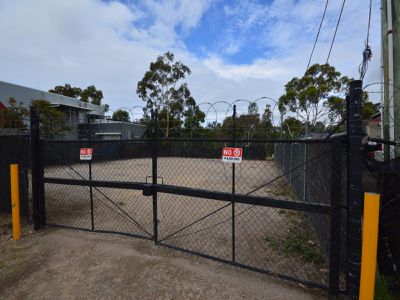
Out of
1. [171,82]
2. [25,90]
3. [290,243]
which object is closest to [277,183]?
[290,243]

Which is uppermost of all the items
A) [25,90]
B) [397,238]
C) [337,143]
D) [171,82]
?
[171,82]

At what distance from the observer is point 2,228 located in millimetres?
4707

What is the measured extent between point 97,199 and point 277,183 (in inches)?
275

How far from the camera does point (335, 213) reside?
259cm

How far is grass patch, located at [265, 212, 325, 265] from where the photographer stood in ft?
12.0

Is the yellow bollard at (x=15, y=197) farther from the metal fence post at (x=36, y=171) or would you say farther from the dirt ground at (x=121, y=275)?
the metal fence post at (x=36, y=171)

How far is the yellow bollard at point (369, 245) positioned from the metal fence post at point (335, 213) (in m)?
0.46

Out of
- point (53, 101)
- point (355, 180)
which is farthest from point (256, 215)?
point (53, 101)

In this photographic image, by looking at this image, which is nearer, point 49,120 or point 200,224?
point 200,224

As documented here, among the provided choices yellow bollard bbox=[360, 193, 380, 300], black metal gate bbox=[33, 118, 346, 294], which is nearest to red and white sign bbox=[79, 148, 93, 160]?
black metal gate bbox=[33, 118, 346, 294]

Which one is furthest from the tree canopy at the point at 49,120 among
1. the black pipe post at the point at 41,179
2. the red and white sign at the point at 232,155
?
the red and white sign at the point at 232,155

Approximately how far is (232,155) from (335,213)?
4.36ft

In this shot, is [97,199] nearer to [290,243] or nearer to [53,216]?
[53,216]

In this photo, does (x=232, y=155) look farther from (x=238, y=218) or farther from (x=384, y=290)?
(x=238, y=218)
